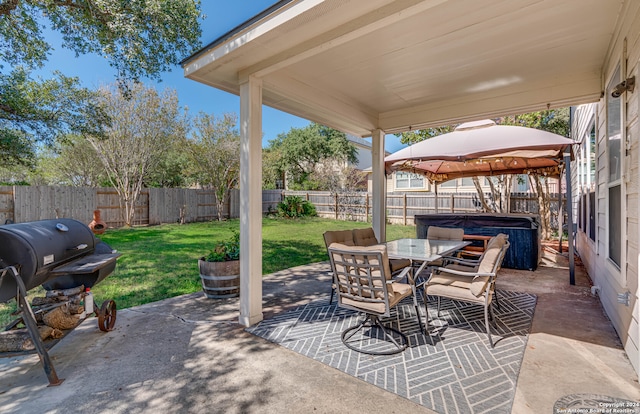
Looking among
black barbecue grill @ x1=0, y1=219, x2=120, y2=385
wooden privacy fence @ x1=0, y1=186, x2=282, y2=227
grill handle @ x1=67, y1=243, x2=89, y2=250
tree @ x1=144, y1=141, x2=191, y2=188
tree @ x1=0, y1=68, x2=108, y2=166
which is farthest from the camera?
tree @ x1=144, y1=141, x2=191, y2=188

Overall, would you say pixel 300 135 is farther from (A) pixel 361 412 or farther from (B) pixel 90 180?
(A) pixel 361 412

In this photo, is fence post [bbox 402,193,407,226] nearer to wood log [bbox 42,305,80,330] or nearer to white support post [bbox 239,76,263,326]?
white support post [bbox 239,76,263,326]

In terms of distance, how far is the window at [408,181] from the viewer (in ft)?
53.3

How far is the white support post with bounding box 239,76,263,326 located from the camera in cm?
338

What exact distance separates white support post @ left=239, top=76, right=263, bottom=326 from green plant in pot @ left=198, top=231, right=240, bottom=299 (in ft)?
2.72

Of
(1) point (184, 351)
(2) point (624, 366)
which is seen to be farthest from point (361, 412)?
(2) point (624, 366)

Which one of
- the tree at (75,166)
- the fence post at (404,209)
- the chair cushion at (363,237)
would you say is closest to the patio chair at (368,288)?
the chair cushion at (363,237)

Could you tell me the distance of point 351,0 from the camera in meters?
2.23

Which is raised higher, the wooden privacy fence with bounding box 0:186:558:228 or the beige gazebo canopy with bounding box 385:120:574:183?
the beige gazebo canopy with bounding box 385:120:574:183

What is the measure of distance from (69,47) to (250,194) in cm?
527

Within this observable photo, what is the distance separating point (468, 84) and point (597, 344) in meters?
3.31

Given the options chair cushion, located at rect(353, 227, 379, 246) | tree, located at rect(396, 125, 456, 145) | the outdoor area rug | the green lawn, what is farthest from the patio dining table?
tree, located at rect(396, 125, 456, 145)

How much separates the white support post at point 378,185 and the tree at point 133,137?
31.4 ft

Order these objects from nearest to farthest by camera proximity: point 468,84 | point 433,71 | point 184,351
Result: point 184,351 < point 433,71 < point 468,84
